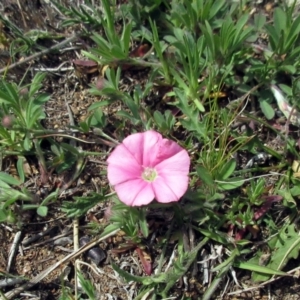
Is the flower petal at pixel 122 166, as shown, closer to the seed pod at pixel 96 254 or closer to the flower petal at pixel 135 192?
the flower petal at pixel 135 192

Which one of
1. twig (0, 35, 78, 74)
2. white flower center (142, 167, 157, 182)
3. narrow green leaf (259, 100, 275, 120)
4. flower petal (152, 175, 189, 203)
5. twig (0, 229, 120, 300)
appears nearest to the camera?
flower petal (152, 175, 189, 203)

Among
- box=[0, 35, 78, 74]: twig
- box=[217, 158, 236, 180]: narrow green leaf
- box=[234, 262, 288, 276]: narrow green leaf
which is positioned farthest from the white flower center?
box=[0, 35, 78, 74]: twig

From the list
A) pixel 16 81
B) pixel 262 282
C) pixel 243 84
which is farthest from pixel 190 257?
pixel 16 81

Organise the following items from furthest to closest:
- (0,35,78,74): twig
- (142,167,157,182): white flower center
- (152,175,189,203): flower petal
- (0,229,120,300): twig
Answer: (0,35,78,74): twig < (0,229,120,300): twig < (142,167,157,182): white flower center < (152,175,189,203): flower petal

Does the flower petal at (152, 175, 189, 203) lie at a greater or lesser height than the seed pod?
greater

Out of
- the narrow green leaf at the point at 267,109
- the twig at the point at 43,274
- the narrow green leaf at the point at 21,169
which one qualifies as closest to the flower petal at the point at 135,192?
the twig at the point at 43,274

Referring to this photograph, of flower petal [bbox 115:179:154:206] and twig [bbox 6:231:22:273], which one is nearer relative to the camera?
flower petal [bbox 115:179:154:206]

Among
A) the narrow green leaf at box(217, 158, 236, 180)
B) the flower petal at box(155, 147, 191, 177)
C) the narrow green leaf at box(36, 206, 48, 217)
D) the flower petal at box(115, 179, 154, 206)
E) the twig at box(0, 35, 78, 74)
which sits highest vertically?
the twig at box(0, 35, 78, 74)

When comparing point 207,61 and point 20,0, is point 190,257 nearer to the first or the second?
point 207,61

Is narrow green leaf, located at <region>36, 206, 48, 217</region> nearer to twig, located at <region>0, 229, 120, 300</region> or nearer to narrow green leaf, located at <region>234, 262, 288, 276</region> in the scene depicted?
twig, located at <region>0, 229, 120, 300</region>
